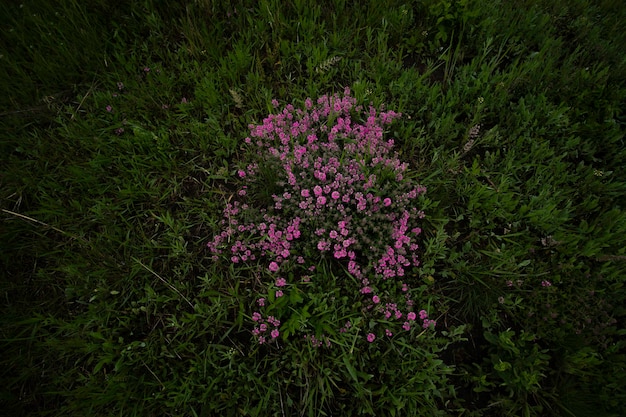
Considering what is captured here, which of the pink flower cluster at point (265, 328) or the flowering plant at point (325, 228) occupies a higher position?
the flowering plant at point (325, 228)

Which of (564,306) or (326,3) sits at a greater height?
(326,3)

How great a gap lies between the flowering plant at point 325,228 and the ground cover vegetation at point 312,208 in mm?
→ 19

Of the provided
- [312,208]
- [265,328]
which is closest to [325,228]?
[312,208]

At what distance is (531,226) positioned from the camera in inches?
114

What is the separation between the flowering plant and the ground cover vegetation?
0.06 ft

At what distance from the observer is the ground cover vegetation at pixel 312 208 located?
2.49 metres

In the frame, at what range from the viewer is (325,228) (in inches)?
105

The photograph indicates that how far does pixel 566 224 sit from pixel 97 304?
12.1 feet

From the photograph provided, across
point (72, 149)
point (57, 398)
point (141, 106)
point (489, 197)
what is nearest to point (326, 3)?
point (141, 106)

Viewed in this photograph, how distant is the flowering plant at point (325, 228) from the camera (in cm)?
256

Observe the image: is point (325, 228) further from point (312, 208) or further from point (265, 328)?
point (265, 328)

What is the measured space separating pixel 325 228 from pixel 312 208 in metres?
0.18

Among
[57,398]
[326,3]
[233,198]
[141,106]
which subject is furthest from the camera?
[326,3]

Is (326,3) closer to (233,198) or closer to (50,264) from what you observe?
(233,198)
